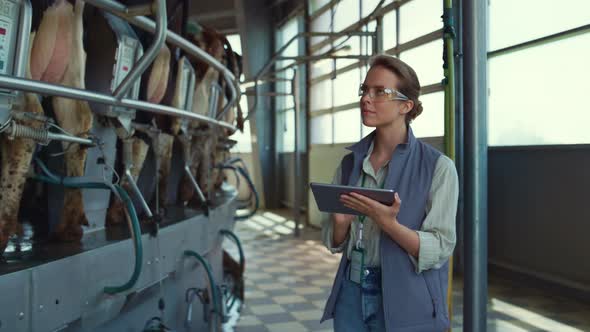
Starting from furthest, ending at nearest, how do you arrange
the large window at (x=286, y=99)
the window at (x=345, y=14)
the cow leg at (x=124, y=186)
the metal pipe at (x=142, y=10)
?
the large window at (x=286, y=99) → the window at (x=345, y=14) → the cow leg at (x=124, y=186) → the metal pipe at (x=142, y=10)

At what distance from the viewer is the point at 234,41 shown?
12.6 m

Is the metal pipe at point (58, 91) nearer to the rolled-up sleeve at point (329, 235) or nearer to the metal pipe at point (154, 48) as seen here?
the metal pipe at point (154, 48)

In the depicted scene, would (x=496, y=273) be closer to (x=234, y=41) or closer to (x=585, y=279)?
(x=585, y=279)

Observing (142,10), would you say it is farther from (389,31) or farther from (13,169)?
(389,31)

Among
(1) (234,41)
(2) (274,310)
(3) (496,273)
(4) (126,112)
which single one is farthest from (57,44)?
(1) (234,41)

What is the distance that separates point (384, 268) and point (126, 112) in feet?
4.68

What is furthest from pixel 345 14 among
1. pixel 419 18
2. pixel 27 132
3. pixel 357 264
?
pixel 357 264

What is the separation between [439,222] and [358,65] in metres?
5.81

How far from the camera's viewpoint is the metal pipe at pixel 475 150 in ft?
4.91

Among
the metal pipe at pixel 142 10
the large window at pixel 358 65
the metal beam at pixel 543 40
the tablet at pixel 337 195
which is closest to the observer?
the tablet at pixel 337 195

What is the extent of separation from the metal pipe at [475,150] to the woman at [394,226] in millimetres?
221

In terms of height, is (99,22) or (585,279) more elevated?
(99,22)

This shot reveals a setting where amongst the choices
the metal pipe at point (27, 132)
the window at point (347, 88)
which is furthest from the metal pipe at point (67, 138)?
the window at point (347, 88)

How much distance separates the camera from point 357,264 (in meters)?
1.31
